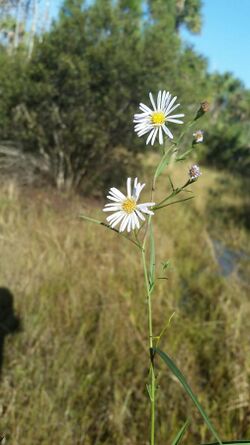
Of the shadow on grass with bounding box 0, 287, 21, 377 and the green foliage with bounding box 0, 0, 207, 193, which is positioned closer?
the shadow on grass with bounding box 0, 287, 21, 377

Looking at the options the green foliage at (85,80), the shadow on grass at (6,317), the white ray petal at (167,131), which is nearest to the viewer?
the white ray petal at (167,131)

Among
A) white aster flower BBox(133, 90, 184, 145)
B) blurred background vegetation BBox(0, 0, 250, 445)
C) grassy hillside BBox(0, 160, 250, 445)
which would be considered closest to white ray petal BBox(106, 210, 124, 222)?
white aster flower BBox(133, 90, 184, 145)

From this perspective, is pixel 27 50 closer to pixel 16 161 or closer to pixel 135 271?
pixel 16 161

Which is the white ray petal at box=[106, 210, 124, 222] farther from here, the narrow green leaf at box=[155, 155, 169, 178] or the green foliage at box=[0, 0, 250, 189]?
the green foliage at box=[0, 0, 250, 189]

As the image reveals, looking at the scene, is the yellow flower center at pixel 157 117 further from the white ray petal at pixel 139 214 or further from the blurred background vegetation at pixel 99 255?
the blurred background vegetation at pixel 99 255

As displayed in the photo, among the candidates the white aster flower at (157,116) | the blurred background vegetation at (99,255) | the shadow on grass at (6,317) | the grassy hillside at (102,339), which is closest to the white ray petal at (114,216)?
the white aster flower at (157,116)

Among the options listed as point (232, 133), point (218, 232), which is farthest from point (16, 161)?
point (232, 133)
